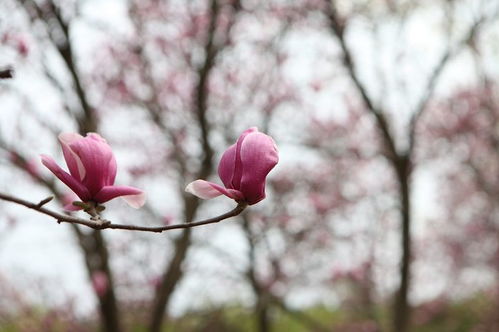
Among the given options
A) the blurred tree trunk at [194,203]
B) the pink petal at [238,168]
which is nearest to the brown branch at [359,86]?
the blurred tree trunk at [194,203]

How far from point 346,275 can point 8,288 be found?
3.28m

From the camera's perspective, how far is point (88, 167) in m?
1.01

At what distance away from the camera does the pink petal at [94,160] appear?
1003 millimetres

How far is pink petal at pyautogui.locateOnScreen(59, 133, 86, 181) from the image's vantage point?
100cm

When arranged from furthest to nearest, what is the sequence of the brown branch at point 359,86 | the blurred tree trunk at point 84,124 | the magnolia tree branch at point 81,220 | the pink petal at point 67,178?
the brown branch at point 359,86 → the blurred tree trunk at point 84,124 → the pink petal at point 67,178 → the magnolia tree branch at point 81,220

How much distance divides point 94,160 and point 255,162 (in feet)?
0.90

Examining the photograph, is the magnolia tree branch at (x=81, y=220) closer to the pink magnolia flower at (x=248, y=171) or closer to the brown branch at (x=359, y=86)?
the pink magnolia flower at (x=248, y=171)

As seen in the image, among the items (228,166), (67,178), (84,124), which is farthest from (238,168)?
(84,124)

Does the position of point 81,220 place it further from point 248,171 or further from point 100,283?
point 100,283

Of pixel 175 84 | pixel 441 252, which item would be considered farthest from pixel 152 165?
pixel 441 252

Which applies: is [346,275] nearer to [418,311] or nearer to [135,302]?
[135,302]

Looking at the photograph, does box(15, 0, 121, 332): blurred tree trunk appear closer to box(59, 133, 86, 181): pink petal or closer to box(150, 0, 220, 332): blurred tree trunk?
box(150, 0, 220, 332): blurred tree trunk

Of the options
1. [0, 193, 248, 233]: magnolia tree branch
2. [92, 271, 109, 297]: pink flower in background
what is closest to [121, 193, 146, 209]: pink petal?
[0, 193, 248, 233]: magnolia tree branch

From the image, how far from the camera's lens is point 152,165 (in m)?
6.55
